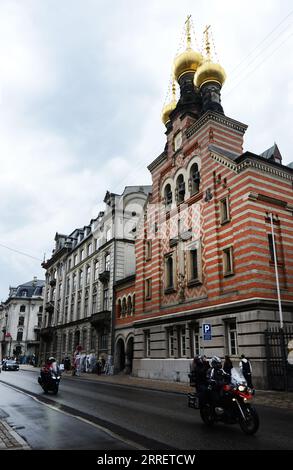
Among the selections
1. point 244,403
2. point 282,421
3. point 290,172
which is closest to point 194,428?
point 244,403

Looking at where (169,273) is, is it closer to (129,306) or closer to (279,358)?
(129,306)

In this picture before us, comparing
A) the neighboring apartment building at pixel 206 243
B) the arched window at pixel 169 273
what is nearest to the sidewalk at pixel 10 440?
the neighboring apartment building at pixel 206 243

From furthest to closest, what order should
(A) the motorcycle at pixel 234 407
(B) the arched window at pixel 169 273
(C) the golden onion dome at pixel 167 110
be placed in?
(C) the golden onion dome at pixel 167 110 < (B) the arched window at pixel 169 273 < (A) the motorcycle at pixel 234 407

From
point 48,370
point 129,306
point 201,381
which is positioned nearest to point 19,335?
point 129,306

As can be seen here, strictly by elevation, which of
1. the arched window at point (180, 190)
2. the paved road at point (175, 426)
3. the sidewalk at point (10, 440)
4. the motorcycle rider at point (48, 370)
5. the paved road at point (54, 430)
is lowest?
the paved road at point (175, 426)

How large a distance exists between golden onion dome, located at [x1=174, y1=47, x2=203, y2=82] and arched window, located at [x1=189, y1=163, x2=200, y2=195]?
9660mm

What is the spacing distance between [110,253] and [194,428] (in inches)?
1190

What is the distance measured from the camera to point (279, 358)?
17891 mm

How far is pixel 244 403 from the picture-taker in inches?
330

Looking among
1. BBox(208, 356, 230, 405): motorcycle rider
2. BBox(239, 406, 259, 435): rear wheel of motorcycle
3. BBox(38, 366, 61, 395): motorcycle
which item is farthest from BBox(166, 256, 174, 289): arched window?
BBox(239, 406, 259, 435): rear wheel of motorcycle

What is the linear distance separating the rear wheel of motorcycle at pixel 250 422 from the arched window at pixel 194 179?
1888cm

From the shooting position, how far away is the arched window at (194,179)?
26016 mm

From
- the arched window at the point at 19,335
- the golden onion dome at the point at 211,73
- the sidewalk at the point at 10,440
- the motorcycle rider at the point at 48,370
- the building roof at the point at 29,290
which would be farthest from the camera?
the building roof at the point at 29,290

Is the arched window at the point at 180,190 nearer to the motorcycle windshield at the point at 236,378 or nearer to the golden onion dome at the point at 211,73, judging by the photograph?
the golden onion dome at the point at 211,73
